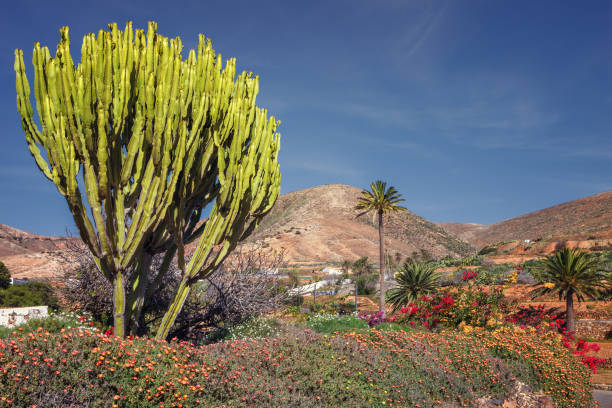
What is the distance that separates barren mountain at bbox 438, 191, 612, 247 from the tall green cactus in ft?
176

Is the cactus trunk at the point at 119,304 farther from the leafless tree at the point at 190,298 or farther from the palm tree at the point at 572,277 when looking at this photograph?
the palm tree at the point at 572,277

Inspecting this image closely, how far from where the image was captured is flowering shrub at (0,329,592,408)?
440 centimetres

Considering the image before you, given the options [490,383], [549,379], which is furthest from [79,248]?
[549,379]

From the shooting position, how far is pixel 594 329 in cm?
2052

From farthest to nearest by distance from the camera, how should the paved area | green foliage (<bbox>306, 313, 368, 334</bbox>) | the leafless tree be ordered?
green foliage (<bbox>306, 313, 368, 334</bbox>) < the paved area < the leafless tree

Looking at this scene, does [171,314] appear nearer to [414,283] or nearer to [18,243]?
[414,283]

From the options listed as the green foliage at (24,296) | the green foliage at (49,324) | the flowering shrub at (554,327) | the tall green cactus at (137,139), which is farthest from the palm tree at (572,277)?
the green foliage at (24,296)

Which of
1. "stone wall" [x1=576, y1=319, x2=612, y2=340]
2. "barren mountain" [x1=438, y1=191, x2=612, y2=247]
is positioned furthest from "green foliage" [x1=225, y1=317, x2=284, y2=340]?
"barren mountain" [x1=438, y1=191, x2=612, y2=247]

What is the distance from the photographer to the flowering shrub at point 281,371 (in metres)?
4.40

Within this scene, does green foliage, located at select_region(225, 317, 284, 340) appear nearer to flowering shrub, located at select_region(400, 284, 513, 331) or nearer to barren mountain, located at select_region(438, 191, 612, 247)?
flowering shrub, located at select_region(400, 284, 513, 331)

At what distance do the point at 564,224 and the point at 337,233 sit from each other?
40838 millimetres

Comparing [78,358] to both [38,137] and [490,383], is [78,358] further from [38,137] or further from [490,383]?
[490,383]

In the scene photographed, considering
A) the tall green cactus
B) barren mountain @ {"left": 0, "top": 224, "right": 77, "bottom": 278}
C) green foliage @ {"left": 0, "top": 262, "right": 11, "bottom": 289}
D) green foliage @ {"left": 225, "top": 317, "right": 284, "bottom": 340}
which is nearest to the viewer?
the tall green cactus

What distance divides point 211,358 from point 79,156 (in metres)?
3.68
